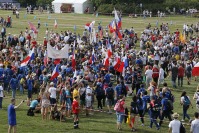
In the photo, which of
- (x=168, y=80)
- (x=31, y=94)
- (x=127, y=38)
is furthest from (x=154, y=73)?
(x=127, y=38)

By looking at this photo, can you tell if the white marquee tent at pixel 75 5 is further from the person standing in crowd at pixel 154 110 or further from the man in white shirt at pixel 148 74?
the person standing in crowd at pixel 154 110

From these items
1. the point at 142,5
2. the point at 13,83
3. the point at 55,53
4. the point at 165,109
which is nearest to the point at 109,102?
the point at 165,109

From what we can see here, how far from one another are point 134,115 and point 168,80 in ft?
41.2

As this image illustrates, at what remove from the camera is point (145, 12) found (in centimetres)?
8162

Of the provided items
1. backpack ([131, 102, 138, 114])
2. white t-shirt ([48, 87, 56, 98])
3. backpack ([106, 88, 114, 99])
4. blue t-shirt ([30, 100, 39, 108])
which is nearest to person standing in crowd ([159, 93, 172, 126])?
backpack ([131, 102, 138, 114])

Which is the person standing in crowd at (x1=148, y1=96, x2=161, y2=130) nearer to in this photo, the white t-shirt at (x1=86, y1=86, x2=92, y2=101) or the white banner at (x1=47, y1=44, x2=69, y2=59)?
the white t-shirt at (x1=86, y1=86, x2=92, y2=101)

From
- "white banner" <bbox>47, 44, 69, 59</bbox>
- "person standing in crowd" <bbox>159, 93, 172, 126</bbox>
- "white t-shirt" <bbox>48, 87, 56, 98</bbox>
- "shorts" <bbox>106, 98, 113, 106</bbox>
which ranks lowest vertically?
"shorts" <bbox>106, 98, 113, 106</bbox>

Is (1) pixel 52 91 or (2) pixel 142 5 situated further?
(2) pixel 142 5

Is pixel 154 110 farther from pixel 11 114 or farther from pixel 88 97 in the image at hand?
pixel 11 114

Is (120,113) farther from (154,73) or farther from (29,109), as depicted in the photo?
(154,73)

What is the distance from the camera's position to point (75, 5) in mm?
86625

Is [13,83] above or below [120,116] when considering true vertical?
above

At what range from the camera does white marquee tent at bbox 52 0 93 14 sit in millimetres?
86125

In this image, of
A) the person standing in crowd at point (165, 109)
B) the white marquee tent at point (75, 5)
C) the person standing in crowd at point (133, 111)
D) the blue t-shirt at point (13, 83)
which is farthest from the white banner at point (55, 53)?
the white marquee tent at point (75, 5)
